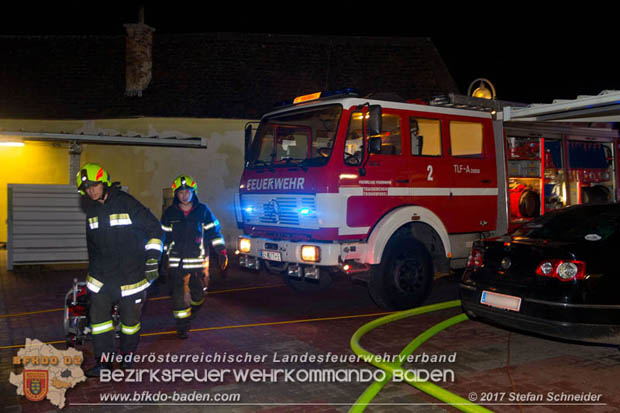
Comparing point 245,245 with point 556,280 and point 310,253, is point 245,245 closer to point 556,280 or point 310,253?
point 310,253

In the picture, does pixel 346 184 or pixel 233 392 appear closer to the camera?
pixel 233 392

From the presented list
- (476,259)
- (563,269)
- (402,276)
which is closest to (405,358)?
(476,259)

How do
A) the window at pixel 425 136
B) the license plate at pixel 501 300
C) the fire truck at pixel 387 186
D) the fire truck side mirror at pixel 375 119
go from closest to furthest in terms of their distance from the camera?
the license plate at pixel 501 300
the fire truck side mirror at pixel 375 119
the fire truck at pixel 387 186
the window at pixel 425 136

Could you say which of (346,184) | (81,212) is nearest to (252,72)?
(81,212)

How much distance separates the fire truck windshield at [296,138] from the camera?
7.04 m

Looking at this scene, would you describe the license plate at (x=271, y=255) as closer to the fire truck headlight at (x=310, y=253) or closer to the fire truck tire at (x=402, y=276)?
the fire truck headlight at (x=310, y=253)

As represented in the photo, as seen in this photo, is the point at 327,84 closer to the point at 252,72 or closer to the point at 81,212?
the point at 252,72

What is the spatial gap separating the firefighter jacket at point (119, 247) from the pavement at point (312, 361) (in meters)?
0.87

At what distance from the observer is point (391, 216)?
7.11m

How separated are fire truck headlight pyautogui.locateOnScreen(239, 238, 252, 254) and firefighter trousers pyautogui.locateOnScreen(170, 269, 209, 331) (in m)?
1.43

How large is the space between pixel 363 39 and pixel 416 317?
14546mm

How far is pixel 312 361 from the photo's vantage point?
17.5 feet

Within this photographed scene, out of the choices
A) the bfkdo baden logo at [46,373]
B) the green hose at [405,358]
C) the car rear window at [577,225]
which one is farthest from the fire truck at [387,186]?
the bfkdo baden logo at [46,373]

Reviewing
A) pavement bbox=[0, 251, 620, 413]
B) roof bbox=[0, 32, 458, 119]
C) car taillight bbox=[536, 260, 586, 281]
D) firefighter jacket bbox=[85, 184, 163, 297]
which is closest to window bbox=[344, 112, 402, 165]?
pavement bbox=[0, 251, 620, 413]
